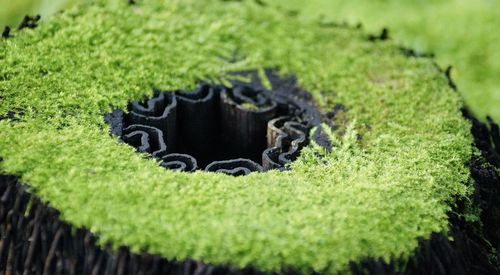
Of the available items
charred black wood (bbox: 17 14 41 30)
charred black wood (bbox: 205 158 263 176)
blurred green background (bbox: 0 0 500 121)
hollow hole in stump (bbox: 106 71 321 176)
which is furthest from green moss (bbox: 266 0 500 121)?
charred black wood (bbox: 205 158 263 176)

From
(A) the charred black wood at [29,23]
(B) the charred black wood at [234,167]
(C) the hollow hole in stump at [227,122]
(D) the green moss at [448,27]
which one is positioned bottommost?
(B) the charred black wood at [234,167]

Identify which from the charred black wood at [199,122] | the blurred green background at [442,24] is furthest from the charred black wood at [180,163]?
the blurred green background at [442,24]

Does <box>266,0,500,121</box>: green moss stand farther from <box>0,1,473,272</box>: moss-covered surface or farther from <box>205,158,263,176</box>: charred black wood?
<box>205,158,263,176</box>: charred black wood

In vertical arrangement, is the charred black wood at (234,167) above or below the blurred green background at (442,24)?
below

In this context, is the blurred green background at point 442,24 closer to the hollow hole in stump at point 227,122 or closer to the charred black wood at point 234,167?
the hollow hole in stump at point 227,122

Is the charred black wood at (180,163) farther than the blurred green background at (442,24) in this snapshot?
No

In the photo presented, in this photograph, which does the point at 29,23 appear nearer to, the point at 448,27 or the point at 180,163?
the point at 180,163
